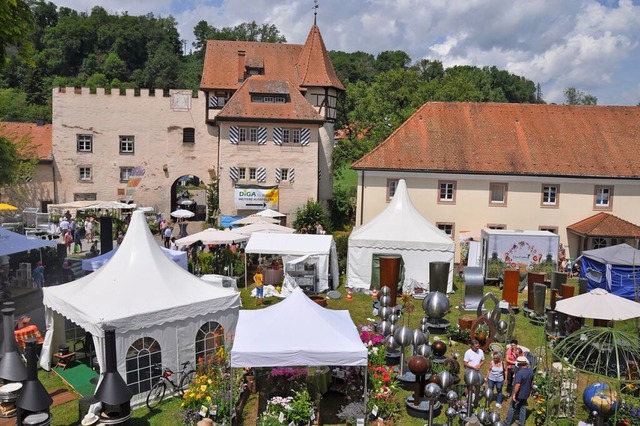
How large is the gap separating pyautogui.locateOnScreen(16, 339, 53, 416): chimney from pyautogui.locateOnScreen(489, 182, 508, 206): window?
2202 cm

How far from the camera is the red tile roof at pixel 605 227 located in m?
25.9

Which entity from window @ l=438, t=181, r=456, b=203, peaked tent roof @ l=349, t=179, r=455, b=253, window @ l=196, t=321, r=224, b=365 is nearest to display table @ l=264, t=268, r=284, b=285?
peaked tent roof @ l=349, t=179, r=455, b=253

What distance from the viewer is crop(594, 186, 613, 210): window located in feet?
90.6

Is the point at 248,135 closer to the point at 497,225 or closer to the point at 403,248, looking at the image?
the point at 497,225

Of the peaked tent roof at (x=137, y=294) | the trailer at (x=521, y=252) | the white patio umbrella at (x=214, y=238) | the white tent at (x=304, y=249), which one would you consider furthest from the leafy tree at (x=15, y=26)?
the trailer at (x=521, y=252)

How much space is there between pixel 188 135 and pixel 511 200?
18.9 metres

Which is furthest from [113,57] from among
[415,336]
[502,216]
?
[415,336]

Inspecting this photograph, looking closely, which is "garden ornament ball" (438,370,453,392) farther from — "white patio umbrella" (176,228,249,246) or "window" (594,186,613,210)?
"window" (594,186,613,210)

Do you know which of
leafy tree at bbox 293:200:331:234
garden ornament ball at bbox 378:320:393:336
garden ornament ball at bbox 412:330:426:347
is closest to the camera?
garden ornament ball at bbox 412:330:426:347

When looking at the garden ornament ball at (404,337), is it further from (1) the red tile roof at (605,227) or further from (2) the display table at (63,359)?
(1) the red tile roof at (605,227)

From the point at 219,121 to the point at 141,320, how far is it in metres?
22.6

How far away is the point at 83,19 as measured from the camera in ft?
283

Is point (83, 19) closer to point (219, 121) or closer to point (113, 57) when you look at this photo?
point (113, 57)

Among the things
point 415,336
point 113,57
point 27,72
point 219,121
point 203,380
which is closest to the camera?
point 203,380
